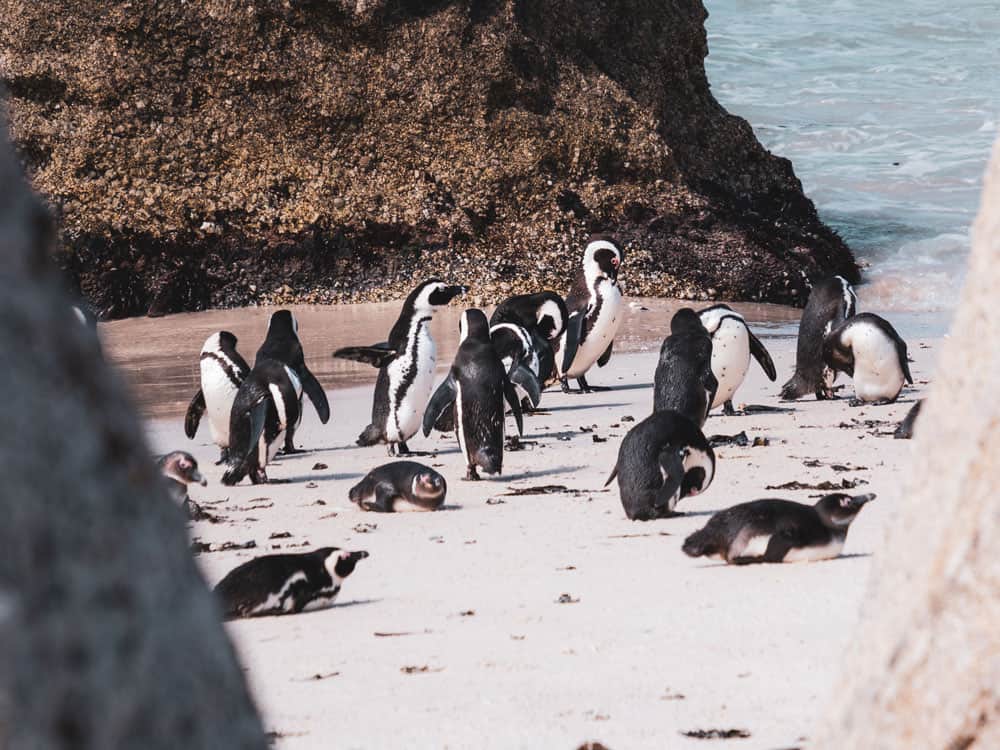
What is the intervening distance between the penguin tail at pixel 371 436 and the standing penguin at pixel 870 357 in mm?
2900

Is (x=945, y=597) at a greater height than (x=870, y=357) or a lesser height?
greater

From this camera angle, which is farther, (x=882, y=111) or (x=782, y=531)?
(x=882, y=111)

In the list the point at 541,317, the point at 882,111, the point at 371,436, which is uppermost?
the point at 882,111

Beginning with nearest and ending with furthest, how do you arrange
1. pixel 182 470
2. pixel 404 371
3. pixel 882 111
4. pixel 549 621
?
pixel 549 621
pixel 182 470
pixel 404 371
pixel 882 111

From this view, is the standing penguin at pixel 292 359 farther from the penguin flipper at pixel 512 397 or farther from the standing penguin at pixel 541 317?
the standing penguin at pixel 541 317

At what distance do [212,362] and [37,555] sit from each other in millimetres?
7570

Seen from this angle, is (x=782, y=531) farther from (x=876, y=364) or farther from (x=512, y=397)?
(x=876, y=364)

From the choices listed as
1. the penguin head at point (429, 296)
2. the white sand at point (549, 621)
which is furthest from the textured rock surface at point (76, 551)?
the penguin head at point (429, 296)

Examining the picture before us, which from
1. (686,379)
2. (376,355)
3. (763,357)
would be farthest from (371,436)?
(763,357)

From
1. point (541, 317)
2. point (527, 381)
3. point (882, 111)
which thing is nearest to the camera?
point (527, 381)

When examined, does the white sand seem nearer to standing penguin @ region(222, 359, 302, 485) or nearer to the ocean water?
standing penguin @ region(222, 359, 302, 485)

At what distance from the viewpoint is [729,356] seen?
901 cm

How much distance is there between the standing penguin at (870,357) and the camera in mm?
8883

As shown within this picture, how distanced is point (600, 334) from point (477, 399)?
379 centimetres
